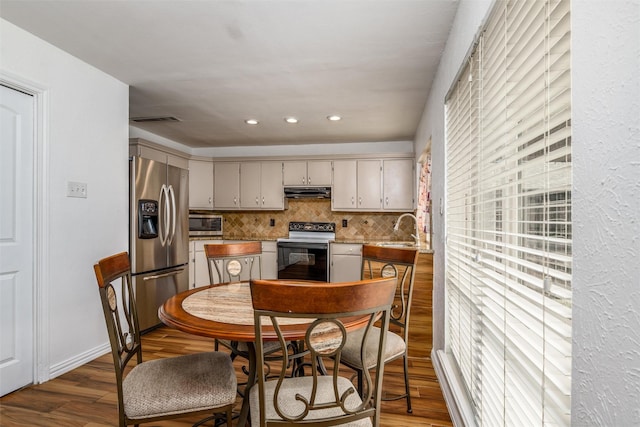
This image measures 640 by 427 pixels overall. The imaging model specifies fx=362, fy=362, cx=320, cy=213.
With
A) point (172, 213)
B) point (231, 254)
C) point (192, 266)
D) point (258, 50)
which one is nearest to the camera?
point (258, 50)

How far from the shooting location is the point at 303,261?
4.94 metres

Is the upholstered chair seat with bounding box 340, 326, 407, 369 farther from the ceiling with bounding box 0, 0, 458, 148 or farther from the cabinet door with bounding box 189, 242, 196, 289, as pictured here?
the cabinet door with bounding box 189, 242, 196, 289

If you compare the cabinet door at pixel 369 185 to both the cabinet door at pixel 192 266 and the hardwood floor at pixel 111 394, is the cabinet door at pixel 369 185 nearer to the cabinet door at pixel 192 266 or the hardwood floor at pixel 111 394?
the hardwood floor at pixel 111 394

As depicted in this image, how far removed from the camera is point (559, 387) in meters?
0.86

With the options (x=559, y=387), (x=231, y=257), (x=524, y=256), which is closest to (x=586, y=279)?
(x=559, y=387)

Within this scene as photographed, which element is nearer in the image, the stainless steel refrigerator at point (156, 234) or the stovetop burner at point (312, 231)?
the stainless steel refrigerator at point (156, 234)

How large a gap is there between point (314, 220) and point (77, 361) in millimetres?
3453

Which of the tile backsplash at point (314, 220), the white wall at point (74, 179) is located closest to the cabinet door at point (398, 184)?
the tile backsplash at point (314, 220)

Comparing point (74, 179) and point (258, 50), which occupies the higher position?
point (258, 50)

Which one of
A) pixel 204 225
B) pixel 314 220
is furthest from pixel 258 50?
pixel 314 220

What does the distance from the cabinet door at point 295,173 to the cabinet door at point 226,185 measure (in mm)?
749

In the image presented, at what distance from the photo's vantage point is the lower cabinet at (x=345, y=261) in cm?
477

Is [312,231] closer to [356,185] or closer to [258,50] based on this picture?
[356,185]

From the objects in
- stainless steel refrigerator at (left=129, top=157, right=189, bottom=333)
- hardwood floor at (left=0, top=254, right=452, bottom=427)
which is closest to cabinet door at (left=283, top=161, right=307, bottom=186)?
stainless steel refrigerator at (left=129, top=157, right=189, bottom=333)
